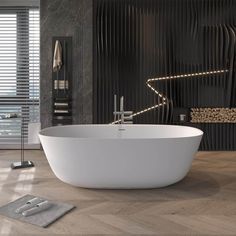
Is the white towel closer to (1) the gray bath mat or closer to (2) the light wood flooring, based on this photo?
(2) the light wood flooring

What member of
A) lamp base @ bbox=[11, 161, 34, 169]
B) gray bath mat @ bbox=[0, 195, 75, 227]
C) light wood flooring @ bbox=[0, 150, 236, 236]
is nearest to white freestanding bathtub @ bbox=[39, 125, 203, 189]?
light wood flooring @ bbox=[0, 150, 236, 236]

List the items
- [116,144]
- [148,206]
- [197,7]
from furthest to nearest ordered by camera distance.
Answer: [197,7] < [116,144] < [148,206]

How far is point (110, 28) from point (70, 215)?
2887mm

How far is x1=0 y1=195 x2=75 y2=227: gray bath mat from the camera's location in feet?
6.56

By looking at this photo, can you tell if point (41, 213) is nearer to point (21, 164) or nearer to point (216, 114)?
point (21, 164)

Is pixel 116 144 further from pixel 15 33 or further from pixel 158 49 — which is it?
pixel 15 33

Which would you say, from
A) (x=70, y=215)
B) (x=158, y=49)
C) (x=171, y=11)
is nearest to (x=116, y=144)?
(x=70, y=215)

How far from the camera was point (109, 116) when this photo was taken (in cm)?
438

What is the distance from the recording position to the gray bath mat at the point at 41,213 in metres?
2.00

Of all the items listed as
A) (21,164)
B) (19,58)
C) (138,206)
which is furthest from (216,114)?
(19,58)

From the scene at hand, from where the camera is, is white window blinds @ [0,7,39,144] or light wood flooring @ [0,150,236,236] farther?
white window blinds @ [0,7,39,144]

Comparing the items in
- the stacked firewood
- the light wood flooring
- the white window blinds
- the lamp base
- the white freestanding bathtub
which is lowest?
the light wood flooring

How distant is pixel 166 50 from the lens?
4.26 metres

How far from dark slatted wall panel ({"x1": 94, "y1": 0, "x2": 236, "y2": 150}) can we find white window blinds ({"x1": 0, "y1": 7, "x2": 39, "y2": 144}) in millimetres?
913
